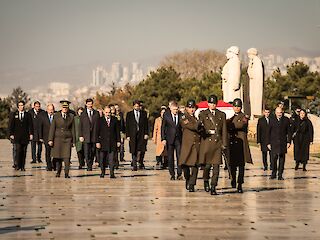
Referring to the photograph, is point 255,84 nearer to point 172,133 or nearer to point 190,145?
point 172,133


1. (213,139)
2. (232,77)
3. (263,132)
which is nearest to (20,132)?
(263,132)

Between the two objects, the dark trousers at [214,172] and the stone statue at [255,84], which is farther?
the stone statue at [255,84]

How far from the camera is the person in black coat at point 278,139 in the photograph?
26031 millimetres

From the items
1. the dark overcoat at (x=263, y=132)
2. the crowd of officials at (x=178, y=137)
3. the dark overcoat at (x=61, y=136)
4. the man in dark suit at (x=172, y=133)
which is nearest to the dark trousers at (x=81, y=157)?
the crowd of officials at (x=178, y=137)

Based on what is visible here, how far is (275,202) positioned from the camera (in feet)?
64.1

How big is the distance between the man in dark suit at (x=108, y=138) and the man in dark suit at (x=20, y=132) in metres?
4.15

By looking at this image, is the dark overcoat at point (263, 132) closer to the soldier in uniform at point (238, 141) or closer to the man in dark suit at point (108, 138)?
the man in dark suit at point (108, 138)

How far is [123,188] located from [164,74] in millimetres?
75739

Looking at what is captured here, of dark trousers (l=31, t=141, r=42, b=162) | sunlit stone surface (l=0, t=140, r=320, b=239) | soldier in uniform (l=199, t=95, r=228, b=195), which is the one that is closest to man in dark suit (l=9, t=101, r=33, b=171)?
sunlit stone surface (l=0, t=140, r=320, b=239)

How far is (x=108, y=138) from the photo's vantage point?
2666 cm

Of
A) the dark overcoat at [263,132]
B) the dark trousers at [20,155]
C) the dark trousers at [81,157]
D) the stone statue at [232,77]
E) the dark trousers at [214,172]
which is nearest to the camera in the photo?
the dark trousers at [214,172]

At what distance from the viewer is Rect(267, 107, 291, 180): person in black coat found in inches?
1025

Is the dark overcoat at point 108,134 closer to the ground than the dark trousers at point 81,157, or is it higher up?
higher up

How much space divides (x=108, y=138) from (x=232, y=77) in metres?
28.0
